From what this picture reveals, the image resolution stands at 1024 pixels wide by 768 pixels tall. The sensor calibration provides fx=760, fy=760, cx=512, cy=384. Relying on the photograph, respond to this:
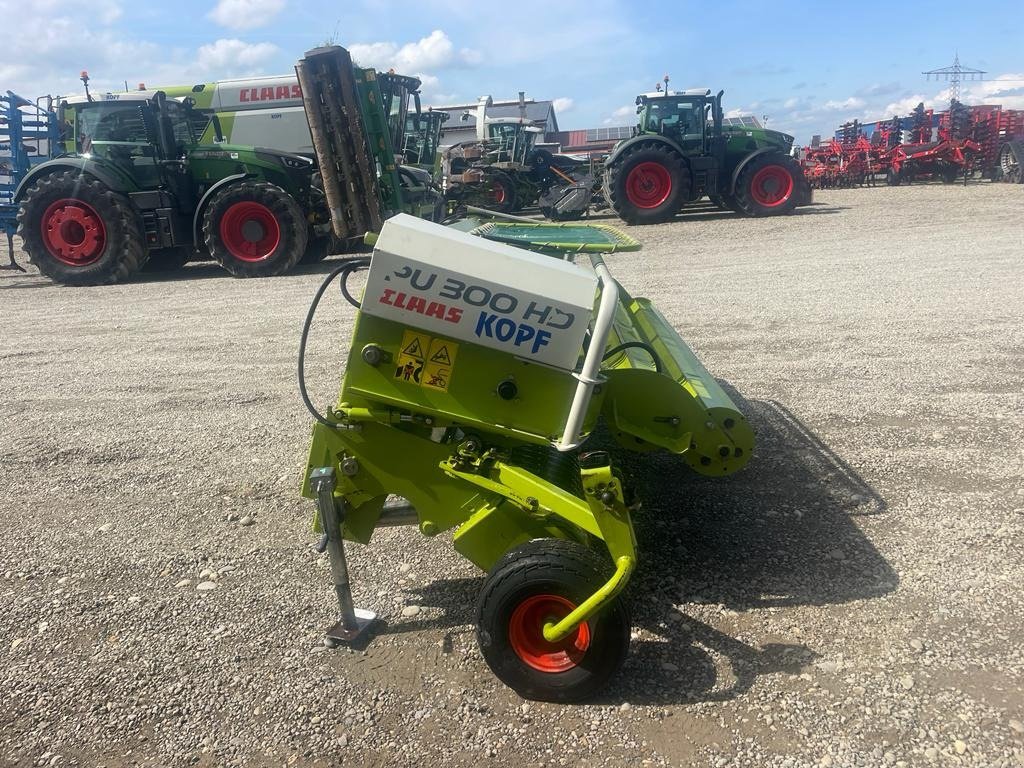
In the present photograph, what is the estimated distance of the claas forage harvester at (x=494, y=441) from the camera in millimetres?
2324

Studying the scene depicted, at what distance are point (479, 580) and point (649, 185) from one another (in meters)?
13.5

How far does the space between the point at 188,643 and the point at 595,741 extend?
4.99 feet

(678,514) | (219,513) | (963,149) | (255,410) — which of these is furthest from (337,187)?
(963,149)

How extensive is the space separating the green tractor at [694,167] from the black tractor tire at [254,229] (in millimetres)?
7106

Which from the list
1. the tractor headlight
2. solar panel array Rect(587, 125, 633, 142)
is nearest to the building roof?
solar panel array Rect(587, 125, 633, 142)

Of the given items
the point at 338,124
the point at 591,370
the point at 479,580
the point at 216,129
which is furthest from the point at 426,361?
the point at 216,129

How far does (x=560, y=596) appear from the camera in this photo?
2.34 meters

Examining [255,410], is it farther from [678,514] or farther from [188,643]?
[678,514]

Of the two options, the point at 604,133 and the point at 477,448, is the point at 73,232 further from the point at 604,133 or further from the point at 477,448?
the point at 604,133

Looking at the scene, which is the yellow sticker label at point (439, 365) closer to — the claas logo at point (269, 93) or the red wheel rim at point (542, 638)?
the red wheel rim at point (542, 638)

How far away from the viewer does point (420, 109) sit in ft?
54.4

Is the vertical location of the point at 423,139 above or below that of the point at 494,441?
above

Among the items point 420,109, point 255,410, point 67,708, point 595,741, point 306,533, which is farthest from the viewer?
point 420,109

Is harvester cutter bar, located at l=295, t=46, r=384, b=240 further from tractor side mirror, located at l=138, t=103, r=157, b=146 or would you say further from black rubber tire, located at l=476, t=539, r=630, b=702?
black rubber tire, located at l=476, t=539, r=630, b=702
